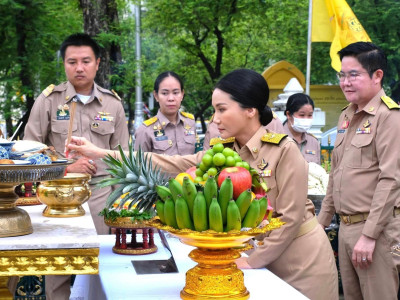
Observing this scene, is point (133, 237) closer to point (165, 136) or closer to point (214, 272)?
point (214, 272)

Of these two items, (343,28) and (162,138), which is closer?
(162,138)

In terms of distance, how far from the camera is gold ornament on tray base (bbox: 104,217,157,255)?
9.53 ft

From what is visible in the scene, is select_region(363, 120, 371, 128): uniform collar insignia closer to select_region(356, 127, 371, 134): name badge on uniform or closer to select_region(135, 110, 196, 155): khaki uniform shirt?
select_region(356, 127, 371, 134): name badge on uniform

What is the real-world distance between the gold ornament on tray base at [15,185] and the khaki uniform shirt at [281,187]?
2.82ft

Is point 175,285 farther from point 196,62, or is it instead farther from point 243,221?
point 196,62

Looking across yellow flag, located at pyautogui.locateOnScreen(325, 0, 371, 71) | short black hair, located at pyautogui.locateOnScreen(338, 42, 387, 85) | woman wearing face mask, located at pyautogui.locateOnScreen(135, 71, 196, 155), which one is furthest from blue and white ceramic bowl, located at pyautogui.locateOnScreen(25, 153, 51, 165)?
yellow flag, located at pyautogui.locateOnScreen(325, 0, 371, 71)

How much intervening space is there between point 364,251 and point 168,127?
8.47 feet

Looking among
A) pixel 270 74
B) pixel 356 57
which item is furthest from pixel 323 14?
pixel 356 57

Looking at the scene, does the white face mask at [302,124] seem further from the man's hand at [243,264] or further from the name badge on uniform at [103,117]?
the man's hand at [243,264]

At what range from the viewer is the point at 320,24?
1178cm

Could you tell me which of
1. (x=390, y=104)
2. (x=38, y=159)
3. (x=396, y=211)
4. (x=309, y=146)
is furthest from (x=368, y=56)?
(x=309, y=146)

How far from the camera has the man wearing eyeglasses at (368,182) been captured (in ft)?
11.0

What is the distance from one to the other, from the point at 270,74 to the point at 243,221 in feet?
41.2

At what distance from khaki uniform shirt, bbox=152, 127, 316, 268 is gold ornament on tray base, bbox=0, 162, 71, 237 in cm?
86
